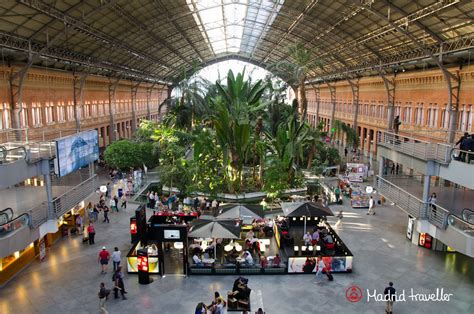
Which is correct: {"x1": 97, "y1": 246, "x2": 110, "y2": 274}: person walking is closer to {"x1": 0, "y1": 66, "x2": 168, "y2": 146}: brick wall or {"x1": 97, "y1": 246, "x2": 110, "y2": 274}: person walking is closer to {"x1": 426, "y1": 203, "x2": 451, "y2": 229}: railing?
{"x1": 0, "y1": 66, "x2": 168, "y2": 146}: brick wall

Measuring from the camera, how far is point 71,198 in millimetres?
16297

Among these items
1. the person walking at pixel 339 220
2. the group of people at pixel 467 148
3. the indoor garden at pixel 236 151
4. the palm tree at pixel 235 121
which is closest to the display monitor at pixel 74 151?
the indoor garden at pixel 236 151

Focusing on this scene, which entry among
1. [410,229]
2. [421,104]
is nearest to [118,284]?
[410,229]

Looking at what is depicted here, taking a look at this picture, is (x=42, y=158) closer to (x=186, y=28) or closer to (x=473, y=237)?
(x=473, y=237)

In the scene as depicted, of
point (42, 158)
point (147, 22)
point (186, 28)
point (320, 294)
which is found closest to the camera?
point (320, 294)

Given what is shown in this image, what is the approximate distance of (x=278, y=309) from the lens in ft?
40.3

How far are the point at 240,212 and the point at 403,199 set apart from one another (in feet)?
23.1

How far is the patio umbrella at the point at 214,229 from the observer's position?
14695 millimetres

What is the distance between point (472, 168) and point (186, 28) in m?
36.4

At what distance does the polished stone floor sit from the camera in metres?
12.4

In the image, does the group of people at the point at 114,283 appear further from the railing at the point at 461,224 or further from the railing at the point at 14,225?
the railing at the point at 461,224

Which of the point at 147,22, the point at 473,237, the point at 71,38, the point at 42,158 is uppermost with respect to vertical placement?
the point at 147,22

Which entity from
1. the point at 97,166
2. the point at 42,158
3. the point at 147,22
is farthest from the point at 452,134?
the point at 97,166

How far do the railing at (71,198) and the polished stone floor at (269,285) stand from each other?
2285 mm
